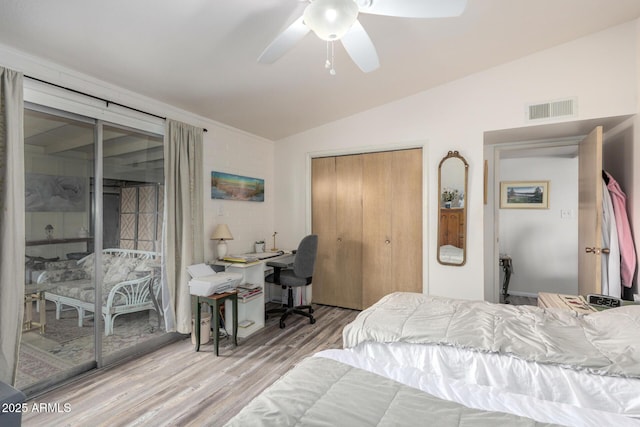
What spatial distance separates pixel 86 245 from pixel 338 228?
8.83 feet

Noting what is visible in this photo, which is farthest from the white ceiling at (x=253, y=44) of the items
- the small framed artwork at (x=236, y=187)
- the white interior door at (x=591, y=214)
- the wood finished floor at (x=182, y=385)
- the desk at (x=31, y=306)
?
the wood finished floor at (x=182, y=385)

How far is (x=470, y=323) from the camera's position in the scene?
170cm

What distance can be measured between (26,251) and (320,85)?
2.73m

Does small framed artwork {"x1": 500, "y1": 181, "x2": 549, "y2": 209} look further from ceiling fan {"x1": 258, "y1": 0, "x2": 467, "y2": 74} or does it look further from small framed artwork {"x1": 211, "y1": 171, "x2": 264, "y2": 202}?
ceiling fan {"x1": 258, "y1": 0, "x2": 467, "y2": 74}

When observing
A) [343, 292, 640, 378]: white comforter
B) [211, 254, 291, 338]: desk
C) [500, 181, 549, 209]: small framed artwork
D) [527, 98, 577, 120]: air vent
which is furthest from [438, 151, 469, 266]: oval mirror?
[211, 254, 291, 338]: desk

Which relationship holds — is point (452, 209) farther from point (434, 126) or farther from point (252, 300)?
point (252, 300)

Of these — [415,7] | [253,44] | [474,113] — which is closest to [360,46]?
[415,7]

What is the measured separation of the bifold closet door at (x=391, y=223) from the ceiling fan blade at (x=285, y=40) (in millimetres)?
2182

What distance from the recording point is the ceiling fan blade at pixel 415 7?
1445mm

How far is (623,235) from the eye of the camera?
257 centimetres

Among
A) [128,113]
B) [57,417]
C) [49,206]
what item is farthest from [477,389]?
[128,113]

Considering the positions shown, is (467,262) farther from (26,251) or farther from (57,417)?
(26,251)

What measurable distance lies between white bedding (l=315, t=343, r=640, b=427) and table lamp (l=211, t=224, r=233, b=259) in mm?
2048

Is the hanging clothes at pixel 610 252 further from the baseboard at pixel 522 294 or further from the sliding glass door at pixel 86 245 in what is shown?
the sliding glass door at pixel 86 245
